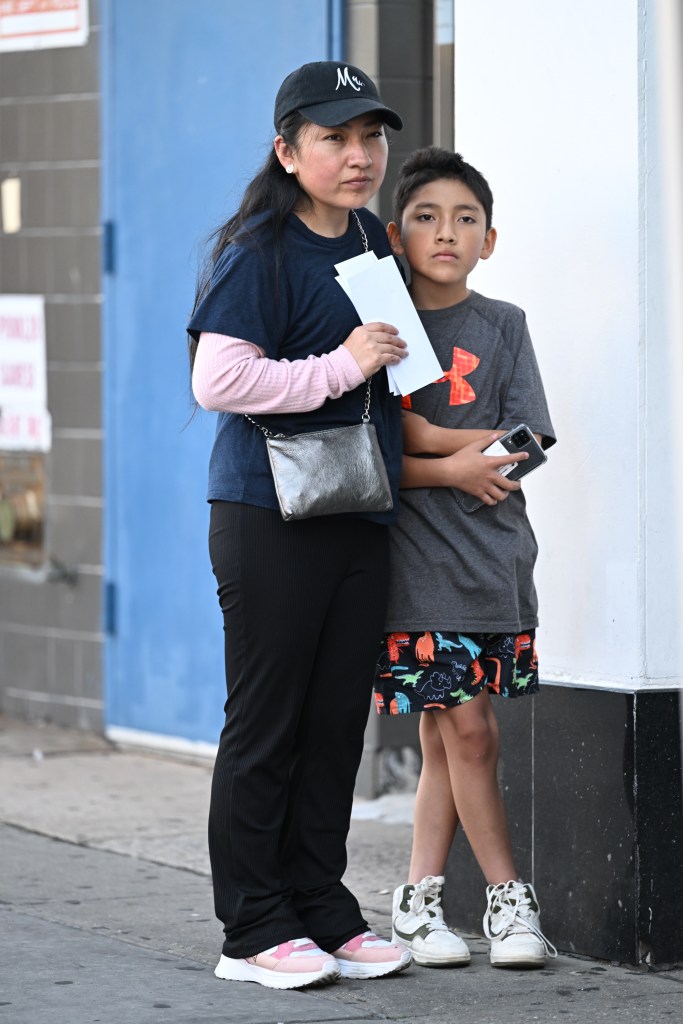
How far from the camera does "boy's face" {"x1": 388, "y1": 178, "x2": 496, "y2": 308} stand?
4.06m

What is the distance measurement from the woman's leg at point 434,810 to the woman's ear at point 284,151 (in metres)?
1.26

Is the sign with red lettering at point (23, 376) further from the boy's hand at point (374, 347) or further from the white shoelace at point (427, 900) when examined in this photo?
the boy's hand at point (374, 347)

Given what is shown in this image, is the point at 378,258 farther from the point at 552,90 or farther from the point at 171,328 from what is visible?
the point at 171,328

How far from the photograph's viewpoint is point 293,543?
12.9ft

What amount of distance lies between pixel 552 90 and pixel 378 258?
69cm

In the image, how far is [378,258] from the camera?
404 centimetres

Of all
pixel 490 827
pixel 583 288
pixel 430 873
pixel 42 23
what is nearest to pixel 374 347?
pixel 583 288

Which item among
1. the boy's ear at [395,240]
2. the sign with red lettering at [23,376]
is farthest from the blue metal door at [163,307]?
the boy's ear at [395,240]

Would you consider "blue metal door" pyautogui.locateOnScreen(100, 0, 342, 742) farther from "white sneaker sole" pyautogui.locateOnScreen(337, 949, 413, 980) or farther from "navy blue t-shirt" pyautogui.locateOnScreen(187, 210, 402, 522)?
"white sneaker sole" pyautogui.locateOnScreen(337, 949, 413, 980)

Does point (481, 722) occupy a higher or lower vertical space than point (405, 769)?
higher

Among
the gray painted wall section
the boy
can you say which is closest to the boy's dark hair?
the boy

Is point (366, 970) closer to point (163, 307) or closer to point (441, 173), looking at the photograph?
point (441, 173)

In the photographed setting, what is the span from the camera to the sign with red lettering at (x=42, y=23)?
23.8 ft

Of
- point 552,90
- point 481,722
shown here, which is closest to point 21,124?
point 552,90
